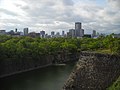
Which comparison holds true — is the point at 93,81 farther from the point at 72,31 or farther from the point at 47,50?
the point at 72,31

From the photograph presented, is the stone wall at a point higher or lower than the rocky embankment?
lower

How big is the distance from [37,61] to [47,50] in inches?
301

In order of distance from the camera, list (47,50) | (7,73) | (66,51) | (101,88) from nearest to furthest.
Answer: (101,88), (7,73), (47,50), (66,51)

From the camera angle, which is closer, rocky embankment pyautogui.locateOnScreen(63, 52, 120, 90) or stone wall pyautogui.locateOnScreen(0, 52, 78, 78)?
rocky embankment pyautogui.locateOnScreen(63, 52, 120, 90)

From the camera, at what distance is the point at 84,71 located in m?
15.4

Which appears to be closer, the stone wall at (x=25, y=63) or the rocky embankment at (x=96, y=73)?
the rocky embankment at (x=96, y=73)

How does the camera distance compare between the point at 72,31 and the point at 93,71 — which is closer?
the point at 93,71

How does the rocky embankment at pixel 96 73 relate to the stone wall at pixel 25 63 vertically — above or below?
above

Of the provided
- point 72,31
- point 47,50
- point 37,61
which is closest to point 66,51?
point 47,50

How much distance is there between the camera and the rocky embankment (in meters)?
14.8

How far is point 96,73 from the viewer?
49.2 ft

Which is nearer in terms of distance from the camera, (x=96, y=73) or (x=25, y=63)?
(x=96, y=73)

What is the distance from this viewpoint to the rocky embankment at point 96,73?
14773 mm

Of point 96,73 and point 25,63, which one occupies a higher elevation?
point 96,73
